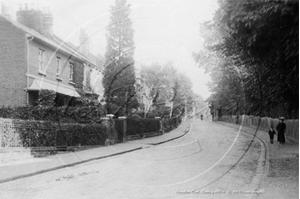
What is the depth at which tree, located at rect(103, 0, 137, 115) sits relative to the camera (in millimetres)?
4719

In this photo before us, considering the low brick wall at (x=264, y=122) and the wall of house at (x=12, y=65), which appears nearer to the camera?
the low brick wall at (x=264, y=122)

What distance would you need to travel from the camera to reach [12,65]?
62.2 feet

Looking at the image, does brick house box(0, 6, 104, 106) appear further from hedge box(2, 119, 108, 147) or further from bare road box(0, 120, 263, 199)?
bare road box(0, 120, 263, 199)

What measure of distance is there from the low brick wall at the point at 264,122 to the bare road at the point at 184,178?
0.53 feet

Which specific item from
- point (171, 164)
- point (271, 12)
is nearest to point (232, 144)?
point (271, 12)

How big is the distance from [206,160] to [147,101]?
2956mm

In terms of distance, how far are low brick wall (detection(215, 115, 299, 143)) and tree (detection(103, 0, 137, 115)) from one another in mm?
1763

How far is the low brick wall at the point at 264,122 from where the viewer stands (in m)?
3.09

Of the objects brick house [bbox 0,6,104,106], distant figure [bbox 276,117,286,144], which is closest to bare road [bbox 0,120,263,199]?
distant figure [bbox 276,117,286,144]

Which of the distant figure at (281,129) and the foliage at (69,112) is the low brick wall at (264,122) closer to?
the distant figure at (281,129)

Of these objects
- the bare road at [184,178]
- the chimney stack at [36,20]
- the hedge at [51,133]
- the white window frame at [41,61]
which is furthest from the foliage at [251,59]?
the white window frame at [41,61]

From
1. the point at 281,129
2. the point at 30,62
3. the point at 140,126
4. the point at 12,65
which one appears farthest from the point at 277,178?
the point at 30,62

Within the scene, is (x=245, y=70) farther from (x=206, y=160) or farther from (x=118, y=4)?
(x=118, y=4)

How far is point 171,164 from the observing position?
8.97 m
